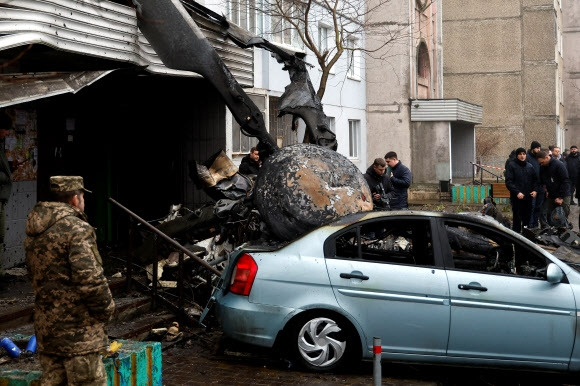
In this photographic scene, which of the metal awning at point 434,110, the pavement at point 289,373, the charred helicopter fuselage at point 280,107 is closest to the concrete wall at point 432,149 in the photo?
the metal awning at point 434,110

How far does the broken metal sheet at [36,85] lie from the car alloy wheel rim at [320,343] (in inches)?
127

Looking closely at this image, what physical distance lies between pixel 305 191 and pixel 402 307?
265 centimetres

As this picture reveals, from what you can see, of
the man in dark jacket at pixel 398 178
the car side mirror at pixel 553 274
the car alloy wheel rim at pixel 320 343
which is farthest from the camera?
the man in dark jacket at pixel 398 178

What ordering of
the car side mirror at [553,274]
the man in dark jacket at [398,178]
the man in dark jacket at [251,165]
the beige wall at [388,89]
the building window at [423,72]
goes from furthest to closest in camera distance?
the building window at [423,72]
the beige wall at [388,89]
the man in dark jacket at [398,178]
the man in dark jacket at [251,165]
the car side mirror at [553,274]

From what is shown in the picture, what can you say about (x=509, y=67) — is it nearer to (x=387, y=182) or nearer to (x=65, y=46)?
(x=387, y=182)

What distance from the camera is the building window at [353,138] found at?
89.3 ft

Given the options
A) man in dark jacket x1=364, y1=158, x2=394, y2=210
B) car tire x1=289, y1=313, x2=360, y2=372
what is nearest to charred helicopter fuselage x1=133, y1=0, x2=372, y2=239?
man in dark jacket x1=364, y1=158, x2=394, y2=210

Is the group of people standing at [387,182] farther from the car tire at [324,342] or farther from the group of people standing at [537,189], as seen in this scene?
the car tire at [324,342]

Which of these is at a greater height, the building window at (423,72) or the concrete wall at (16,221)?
the building window at (423,72)

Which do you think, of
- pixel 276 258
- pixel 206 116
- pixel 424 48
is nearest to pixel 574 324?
pixel 276 258

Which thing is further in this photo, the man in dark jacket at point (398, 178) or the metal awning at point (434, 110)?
the metal awning at point (434, 110)

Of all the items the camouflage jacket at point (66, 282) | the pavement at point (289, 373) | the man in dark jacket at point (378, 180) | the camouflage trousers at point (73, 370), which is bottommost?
the pavement at point (289, 373)

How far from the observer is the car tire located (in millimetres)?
7473

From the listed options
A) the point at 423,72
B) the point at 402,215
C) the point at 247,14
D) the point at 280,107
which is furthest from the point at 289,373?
the point at 423,72
